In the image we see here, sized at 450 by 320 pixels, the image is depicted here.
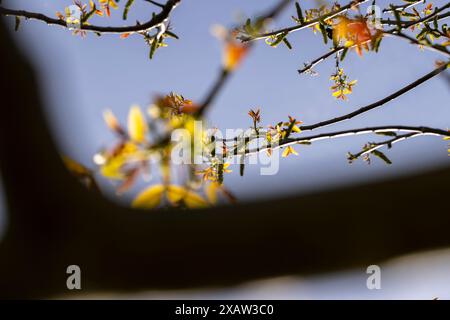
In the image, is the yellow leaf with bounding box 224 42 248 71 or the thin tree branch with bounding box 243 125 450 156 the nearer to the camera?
the yellow leaf with bounding box 224 42 248 71

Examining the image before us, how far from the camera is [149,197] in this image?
2.51 ft

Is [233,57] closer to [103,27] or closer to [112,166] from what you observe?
[112,166]

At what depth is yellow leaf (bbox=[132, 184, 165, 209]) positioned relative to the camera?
765 mm

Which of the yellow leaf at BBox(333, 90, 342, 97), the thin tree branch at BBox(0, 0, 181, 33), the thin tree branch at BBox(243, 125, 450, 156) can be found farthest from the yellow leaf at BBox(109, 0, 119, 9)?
the yellow leaf at BBox(333, 90, 342, 97)

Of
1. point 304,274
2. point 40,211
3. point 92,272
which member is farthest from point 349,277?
point 40,211

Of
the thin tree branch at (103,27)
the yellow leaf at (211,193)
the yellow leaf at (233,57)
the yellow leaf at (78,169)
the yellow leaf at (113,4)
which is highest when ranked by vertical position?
the yellow leaf at (113,4)

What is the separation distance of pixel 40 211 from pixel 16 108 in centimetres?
29

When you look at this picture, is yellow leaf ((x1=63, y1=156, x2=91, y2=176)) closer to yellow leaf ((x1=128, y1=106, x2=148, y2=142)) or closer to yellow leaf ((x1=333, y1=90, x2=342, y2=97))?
yellow leaf ((x1=128, y1=106, x2=148, y2=142))

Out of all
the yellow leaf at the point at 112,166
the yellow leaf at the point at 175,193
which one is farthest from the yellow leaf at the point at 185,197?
the yellow leaf at the point at 112,166

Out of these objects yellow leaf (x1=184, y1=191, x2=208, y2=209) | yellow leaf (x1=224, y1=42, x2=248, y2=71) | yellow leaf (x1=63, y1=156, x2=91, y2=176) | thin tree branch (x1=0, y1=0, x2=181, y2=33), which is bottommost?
yellow leaf (x1=184, y1=191, x2=208, y2=209)

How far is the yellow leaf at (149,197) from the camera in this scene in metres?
0.76

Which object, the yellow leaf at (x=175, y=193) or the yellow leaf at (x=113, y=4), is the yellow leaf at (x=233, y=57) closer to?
the yellow leaf at (x=175, y=193)

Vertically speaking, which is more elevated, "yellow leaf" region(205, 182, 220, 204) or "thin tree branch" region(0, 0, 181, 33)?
"thin tree branch" region(0, 0, 181, 33)

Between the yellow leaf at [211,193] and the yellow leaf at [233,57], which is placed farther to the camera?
the yellow leaf at [211,193]
